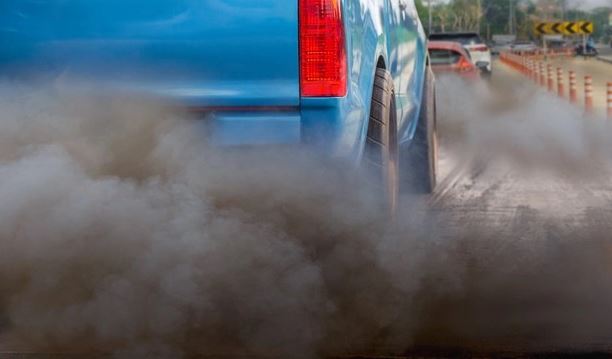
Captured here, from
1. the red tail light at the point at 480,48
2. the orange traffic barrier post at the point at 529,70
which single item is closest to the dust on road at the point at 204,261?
the red tail light at the point at 480,48

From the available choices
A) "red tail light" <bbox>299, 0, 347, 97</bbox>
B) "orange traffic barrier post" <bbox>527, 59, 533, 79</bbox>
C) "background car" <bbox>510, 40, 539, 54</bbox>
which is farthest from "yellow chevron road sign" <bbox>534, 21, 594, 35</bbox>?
"background car" <bbox>510, 40, 539, 54</bbox>

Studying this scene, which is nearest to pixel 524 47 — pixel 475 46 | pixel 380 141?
pixel 475 46

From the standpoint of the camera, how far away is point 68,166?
14.4 ft

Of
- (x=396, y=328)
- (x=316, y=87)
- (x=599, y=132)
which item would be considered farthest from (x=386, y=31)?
(x=599, y=132)

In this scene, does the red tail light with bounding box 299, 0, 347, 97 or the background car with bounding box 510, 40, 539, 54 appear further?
the background car with bounding box 510, 40, 539, 54

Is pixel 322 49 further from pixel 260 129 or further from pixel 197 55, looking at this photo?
pixel 197 55

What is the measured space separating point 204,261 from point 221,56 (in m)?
0.86

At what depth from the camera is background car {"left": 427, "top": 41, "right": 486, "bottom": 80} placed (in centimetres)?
2116

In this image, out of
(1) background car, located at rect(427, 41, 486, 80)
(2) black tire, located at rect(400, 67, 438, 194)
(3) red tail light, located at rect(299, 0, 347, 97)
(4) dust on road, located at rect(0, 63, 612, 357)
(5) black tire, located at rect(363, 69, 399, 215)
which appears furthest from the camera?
(1) background car, located at rect(427, 41, 486, 80)

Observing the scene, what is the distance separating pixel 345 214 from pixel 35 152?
1.33 metres

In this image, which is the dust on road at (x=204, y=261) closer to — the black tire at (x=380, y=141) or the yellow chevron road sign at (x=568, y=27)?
the black tire at (x=380, y=141)

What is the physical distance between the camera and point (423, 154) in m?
8.76

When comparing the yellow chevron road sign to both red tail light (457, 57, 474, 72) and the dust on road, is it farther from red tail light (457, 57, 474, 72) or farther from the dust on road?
the dust on road

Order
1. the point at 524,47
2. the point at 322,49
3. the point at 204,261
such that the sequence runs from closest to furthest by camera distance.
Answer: the point at 204,261, the point at 322,49, the point at 524,47
